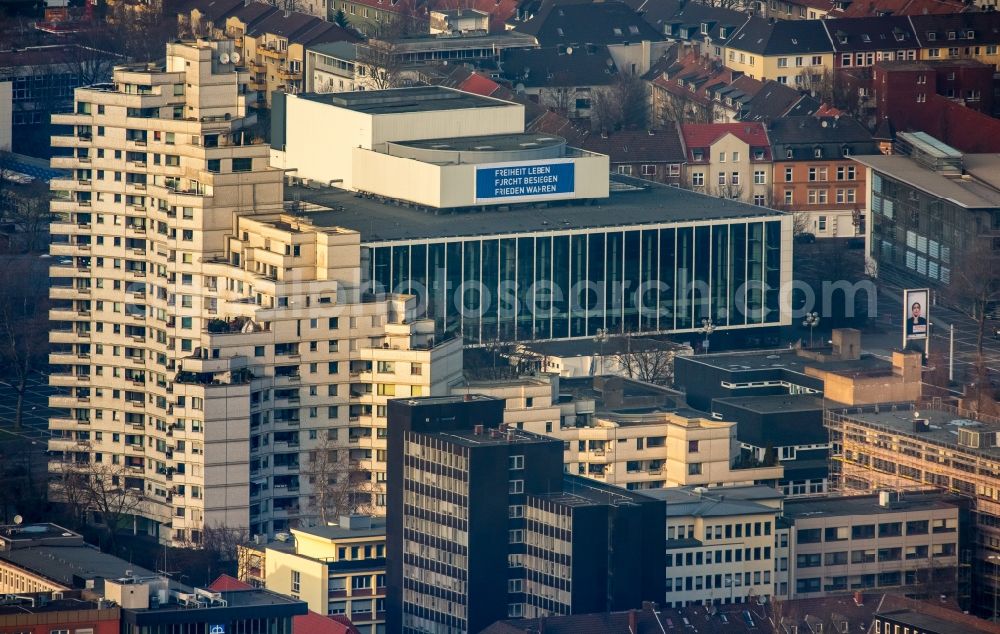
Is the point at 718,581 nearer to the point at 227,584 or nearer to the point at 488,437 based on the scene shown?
the point at 488,437

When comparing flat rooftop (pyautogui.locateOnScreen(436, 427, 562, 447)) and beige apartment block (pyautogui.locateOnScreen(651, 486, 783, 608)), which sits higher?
flat rooftop (pyautogui.locateOnScreen(436, 427, 562, 447))

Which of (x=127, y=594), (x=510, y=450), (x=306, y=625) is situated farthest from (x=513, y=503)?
(x=127, y=594)

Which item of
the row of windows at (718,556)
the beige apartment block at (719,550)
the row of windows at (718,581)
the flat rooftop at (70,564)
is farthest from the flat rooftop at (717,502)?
the flat rooftop at (70,564)

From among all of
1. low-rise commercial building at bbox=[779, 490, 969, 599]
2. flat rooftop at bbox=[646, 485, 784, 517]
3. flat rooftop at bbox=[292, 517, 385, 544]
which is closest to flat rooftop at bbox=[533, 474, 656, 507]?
flat rooftop at bbox=[646, 485, 784, 517]

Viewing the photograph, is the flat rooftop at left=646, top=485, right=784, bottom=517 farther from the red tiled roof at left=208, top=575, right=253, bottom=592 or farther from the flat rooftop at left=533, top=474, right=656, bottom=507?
the red tiled roof at left=208, top=575, right=253, bottom=592

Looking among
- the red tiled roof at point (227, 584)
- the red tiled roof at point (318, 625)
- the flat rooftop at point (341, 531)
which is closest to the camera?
the red tiled roof at point (318, 625)

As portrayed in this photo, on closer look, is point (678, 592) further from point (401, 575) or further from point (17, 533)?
point (17, 533)

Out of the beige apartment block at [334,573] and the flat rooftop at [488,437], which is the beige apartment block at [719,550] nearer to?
the flat rooftop at [488,437]
